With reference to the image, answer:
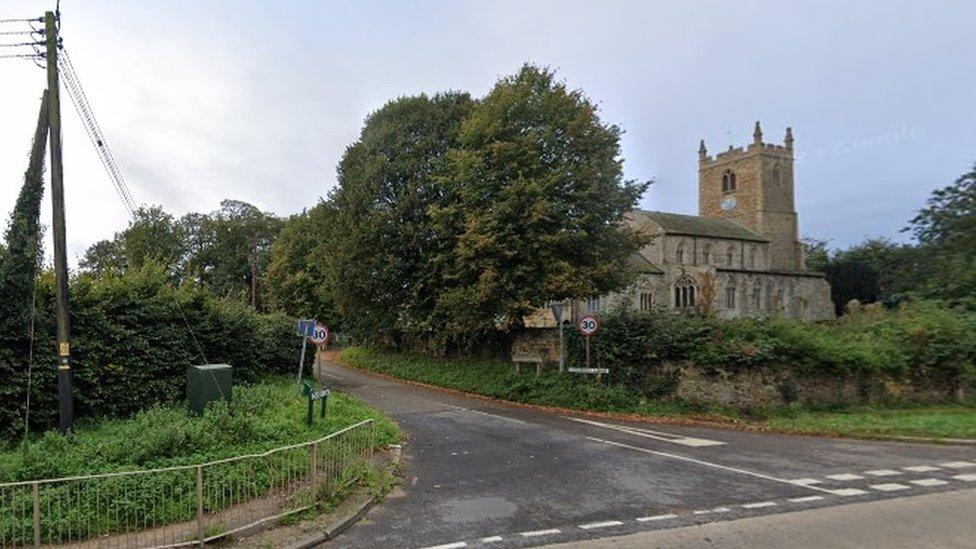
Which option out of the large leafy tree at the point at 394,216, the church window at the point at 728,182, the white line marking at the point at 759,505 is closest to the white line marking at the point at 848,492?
the white line marking at the point at 759,505

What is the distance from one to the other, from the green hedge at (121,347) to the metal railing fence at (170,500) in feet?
29.5

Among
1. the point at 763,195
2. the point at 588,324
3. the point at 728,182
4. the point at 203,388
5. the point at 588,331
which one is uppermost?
the point at 728,182

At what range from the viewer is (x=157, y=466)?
371 inches

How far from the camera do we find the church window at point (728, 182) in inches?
3098

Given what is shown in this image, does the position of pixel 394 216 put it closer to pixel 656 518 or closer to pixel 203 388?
pixel 203 388

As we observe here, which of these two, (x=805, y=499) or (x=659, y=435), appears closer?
(x=805, y=499)

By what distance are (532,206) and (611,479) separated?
12.4 metres

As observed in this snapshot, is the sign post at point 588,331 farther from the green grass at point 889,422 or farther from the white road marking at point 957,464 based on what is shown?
the white road marking at point 957,464

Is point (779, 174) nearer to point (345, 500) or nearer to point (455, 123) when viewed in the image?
point (455, 123)

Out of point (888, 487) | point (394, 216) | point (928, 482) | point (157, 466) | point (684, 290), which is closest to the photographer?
point (157, 466)

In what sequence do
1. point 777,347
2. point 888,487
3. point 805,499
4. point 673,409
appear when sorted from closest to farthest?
point 805,499 → point 888,487 → point 673,409 → point 777,347

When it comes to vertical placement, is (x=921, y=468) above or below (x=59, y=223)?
below

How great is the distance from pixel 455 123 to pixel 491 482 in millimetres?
21570

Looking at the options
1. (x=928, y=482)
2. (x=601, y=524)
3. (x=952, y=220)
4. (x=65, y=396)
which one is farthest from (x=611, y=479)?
(x=952, y=220)
